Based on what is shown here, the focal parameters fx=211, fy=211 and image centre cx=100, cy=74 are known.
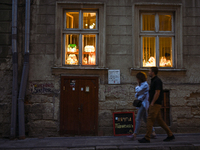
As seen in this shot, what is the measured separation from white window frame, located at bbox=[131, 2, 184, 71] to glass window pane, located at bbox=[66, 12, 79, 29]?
6.28 feet

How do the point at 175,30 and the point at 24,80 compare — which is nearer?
the point at 24,80

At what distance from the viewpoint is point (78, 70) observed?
6.77 m

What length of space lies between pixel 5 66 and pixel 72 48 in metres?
2.21

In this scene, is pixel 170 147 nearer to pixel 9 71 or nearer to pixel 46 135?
pixel 46 135

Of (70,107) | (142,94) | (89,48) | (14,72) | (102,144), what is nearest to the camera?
(102,144)

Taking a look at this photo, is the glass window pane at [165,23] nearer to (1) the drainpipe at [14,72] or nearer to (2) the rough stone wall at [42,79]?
(2) the rough stone wall at [42,79]

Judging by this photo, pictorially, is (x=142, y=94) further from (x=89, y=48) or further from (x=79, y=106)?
(x=89, y=48)

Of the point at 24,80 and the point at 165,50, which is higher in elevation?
the point at 165,50

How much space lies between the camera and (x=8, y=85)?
21.9 feet

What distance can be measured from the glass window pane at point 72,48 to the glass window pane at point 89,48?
0.26 metres

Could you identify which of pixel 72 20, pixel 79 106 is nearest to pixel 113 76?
pixel 79 106

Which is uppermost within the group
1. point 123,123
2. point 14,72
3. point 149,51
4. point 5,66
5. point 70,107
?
point 149,51

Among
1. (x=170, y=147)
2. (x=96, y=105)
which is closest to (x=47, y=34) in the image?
(x=96, y=105)

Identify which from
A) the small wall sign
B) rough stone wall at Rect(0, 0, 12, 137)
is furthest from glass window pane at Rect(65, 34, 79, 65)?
rough stone wall at Rect(0, 0, 12, 137)
